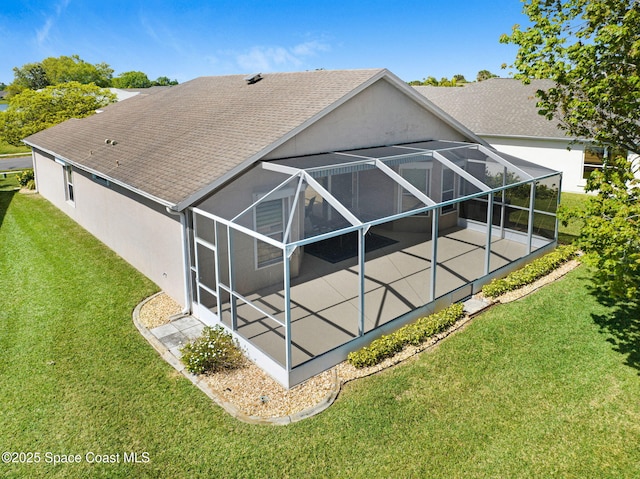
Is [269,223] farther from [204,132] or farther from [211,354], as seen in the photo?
[204,132]

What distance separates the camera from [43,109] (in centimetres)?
3086

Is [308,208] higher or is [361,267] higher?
[308,208]

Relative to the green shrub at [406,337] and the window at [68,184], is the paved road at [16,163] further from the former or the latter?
the green shrub at [406,337]

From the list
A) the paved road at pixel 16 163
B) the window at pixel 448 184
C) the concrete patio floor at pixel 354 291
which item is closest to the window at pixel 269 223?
the concrete patio floor at pixel 354 291

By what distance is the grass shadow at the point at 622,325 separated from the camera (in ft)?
34.7

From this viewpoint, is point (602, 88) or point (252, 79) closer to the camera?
point (602, 88)

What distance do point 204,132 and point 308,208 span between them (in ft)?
19.4

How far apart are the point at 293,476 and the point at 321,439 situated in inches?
34.8

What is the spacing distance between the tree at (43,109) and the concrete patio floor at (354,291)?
2445 centimetres

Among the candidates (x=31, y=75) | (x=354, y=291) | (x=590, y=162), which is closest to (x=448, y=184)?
(x=354, y=291)

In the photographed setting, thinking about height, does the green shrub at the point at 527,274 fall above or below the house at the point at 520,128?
below

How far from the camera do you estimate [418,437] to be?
8.09 metres

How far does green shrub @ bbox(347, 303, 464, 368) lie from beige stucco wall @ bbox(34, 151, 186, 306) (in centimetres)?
493

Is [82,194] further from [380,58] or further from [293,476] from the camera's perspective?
[380,58]
